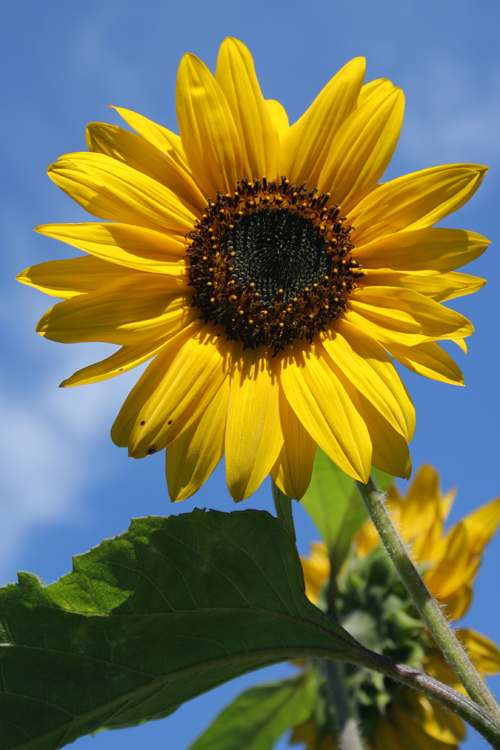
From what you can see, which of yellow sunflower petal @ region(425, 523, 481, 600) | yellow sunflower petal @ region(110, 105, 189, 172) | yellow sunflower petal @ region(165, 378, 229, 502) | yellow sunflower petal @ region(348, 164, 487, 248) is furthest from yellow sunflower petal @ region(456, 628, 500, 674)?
yellow sunflower petal @ region(110, 105, 189, 172)

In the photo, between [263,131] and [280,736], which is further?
[280,736]

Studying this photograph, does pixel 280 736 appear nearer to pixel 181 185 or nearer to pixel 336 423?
pixel 336 423

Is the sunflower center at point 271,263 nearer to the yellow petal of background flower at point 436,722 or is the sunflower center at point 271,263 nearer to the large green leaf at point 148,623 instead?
the large green leaf at point 148,623

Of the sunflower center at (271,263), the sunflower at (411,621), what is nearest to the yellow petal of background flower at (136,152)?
the sunflower center at (271,263)

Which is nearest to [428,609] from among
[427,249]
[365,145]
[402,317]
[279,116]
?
[402,317]

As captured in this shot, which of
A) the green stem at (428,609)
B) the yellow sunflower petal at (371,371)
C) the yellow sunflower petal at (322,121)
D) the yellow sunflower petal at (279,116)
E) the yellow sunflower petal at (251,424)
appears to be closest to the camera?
the green stem at (428,609)

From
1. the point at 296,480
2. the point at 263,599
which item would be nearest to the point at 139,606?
the point at 263,599

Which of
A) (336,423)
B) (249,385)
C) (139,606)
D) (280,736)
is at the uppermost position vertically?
(249,385)
